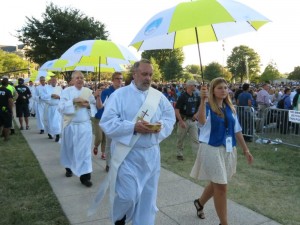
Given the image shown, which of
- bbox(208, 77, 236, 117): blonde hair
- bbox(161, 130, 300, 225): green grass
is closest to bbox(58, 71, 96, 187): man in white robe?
bbox(161, 130, 300, 225): green grass

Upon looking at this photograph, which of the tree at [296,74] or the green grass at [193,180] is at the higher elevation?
the tree at [296,74]

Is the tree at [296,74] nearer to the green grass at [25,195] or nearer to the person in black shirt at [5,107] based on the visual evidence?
the person in black shirt at [5,107]

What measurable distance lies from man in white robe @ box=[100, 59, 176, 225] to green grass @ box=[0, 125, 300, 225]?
1.49 m

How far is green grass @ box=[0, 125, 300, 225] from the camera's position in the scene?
15.9ft

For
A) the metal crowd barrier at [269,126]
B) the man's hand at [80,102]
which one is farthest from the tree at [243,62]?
the man's hand at [80,102]

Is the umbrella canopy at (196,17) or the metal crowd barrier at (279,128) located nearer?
the umbrella canopy at (196,17)

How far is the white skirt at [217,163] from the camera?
399cm

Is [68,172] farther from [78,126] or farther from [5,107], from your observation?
[5,107]

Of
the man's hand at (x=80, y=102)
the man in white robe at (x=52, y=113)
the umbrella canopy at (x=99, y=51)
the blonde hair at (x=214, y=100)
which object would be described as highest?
the umbrella canopy at (x=99, y=51)

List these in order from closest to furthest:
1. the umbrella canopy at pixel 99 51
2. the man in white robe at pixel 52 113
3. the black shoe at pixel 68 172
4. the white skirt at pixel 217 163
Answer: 1. the white skirt at pixel 217 163
2. the umbrella canopy at pixel 99 51
3. the black shoe at pixel 68 172
4. the man in white robe at pixel 52 113

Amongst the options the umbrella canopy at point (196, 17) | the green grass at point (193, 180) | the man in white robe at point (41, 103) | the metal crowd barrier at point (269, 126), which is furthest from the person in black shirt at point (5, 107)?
the umbrella canopy at point (196, 17)

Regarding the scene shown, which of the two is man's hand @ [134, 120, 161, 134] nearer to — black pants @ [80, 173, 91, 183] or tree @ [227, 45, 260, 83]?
black pants @ [80, 173, 91, 183]

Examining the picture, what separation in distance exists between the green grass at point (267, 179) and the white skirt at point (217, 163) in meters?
1.21

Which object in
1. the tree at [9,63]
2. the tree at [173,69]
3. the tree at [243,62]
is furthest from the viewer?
the tree at [243,62]
